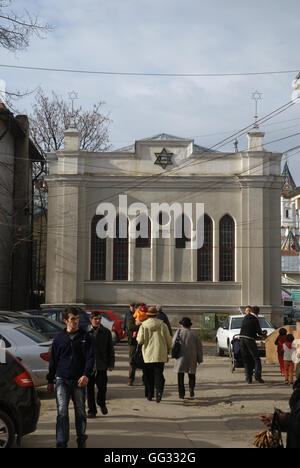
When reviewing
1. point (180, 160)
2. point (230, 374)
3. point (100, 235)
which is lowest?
point (230, 374)

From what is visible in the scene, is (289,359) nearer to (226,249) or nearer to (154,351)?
(154,351)

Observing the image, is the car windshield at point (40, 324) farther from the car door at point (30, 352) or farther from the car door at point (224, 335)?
the car door at point (224, 335)

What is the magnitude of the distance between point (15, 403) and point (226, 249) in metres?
26.4

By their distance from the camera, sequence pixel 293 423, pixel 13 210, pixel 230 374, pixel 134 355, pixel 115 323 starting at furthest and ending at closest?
pixel 13 210 → pixel 115 323 → pixel 230 374 → pixel 134 355 → pixel 293 423

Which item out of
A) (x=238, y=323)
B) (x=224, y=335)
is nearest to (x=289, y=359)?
(x=238, y=323)

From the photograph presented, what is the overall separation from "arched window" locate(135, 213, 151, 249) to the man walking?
2048cm

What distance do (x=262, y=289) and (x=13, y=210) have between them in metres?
15.0

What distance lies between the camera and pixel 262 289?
32375 mm

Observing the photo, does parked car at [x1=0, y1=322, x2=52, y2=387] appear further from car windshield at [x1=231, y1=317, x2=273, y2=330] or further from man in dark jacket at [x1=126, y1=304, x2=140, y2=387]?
car windshield at [x1=231, y1=317, x2=273, y2=330]

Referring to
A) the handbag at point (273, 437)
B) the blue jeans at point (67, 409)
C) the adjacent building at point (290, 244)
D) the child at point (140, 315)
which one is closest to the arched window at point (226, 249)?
the child at point (140, 315)

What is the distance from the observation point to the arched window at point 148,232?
33031 millimetres

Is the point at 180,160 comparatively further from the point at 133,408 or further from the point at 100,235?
the point at 133,408

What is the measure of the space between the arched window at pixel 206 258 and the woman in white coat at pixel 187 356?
20252 millimetres
